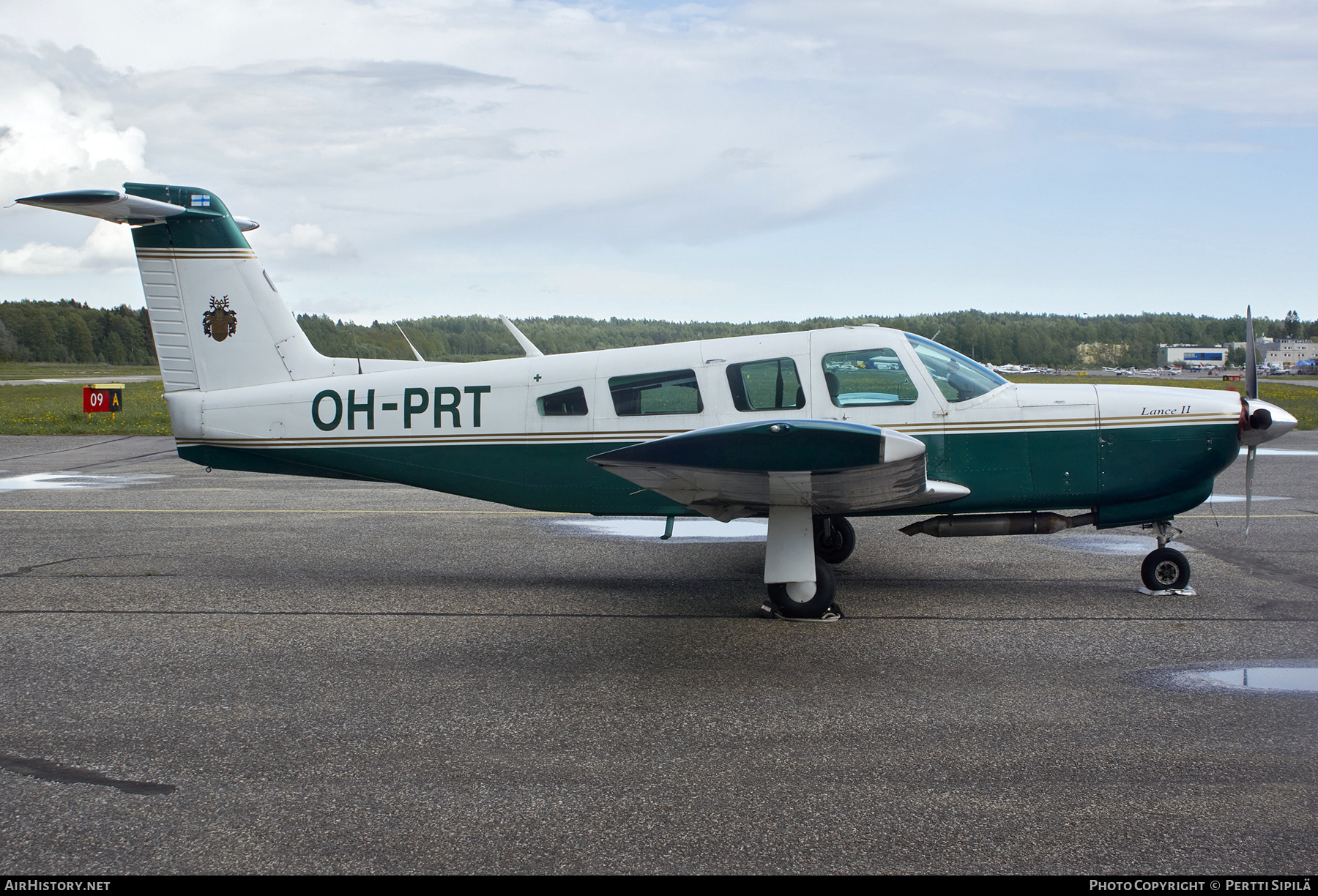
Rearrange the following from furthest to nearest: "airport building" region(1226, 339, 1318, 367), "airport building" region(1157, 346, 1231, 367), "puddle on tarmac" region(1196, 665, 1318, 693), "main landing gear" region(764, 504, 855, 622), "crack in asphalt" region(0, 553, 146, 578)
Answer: "airport building" region(1226, 339, 1318, 367), "airport building" region(1157, 346, 1231, 367), "crack in asphalt" region(0, 553, 146, 578), "main landing gear" region(764, 504, 855, 622), "puddle on tarmac" region(1196, 665, 1318, 693)

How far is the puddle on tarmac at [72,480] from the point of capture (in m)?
13.2

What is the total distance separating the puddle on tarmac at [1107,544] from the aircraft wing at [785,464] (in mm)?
3429

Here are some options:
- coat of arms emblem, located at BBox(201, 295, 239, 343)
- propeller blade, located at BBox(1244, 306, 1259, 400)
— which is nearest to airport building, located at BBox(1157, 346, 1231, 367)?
propeller blade, located at BBox(1244, 306, 1259, 400)

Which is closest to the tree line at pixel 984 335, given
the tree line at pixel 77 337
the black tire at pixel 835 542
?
the tree line at pixel 77 337

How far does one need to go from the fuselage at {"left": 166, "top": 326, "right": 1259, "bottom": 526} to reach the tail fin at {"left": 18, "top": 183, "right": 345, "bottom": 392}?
0.21 meters

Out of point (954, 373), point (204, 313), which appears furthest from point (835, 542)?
point (204, 313)

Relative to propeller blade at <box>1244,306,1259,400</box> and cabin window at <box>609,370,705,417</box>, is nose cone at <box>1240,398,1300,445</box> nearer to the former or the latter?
propeller blade at <box>1244,306,1259,400</box>

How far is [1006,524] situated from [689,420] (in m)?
2.61

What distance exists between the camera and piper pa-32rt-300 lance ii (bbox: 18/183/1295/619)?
267 inches

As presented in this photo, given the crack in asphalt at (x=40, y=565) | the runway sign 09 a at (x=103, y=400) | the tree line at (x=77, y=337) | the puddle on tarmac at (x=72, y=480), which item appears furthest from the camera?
the tree line at (x=77, y=337)

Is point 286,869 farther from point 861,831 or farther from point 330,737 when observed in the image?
point 861,831

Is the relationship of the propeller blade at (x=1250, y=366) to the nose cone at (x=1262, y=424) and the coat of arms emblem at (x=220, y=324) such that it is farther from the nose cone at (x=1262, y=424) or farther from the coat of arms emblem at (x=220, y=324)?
the coat of arms emblem at (x=220, y=324)
